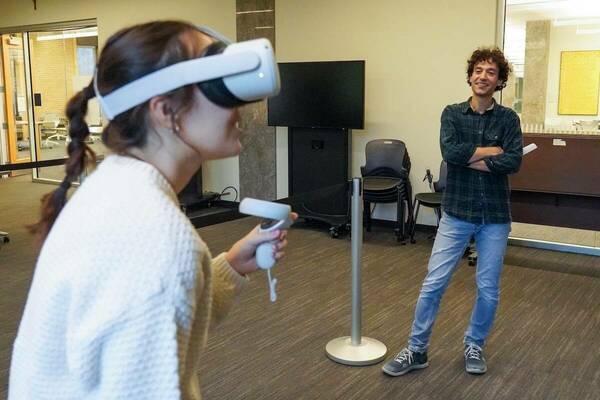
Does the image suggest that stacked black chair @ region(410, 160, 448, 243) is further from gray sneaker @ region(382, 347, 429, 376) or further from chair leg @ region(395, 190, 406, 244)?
gray sneaker @ region(382, 347, 429, 376)

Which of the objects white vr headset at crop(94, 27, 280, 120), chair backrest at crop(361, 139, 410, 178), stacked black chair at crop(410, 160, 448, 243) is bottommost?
stacked black chair at crop(410, 160, 448, 243)

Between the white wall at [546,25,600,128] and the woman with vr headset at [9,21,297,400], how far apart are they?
16.3 feet

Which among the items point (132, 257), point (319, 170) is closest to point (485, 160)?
point (132, 257)

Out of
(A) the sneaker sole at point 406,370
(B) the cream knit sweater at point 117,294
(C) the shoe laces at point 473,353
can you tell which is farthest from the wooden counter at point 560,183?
(B) the cream knit sweater at point 117,294

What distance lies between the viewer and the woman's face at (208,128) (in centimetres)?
79

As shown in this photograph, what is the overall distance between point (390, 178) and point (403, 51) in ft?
4.05

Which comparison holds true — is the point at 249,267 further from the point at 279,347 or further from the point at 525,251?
the point at 525,251

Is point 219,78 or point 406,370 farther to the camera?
point 406,370

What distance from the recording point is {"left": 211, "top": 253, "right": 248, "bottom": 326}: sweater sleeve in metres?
1.04

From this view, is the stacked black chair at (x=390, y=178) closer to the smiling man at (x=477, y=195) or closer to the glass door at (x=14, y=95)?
the smiling man at (x=477, y=195)

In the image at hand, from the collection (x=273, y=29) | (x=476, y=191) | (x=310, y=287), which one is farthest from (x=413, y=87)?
(x=476, y=191)

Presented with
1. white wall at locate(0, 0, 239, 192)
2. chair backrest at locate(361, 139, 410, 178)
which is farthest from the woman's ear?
white wall at locate(0, 0, 239, 192)

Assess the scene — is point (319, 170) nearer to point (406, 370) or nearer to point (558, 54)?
point (558, 54)

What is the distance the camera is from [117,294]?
67 centimetres
